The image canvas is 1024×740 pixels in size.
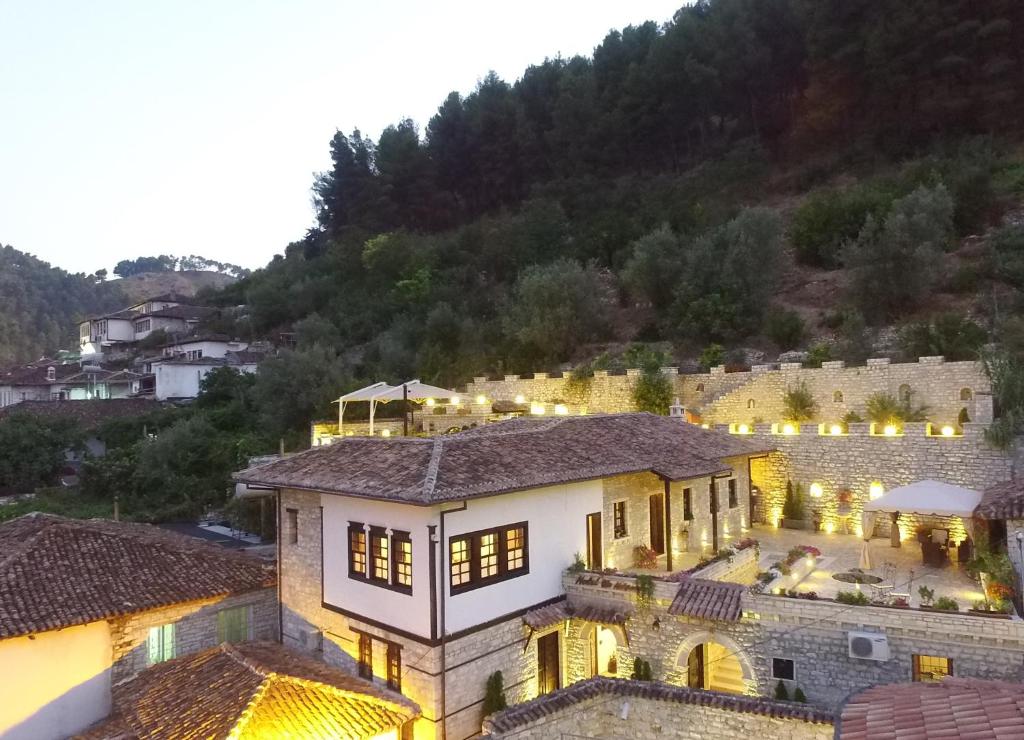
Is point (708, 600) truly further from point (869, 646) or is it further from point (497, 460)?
point (497, 460)

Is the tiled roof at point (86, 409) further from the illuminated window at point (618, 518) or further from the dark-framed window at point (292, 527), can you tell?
the illuminated window at point (618, 518)

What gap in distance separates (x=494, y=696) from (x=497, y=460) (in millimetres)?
3996

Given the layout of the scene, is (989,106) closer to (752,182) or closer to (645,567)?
(752,182)

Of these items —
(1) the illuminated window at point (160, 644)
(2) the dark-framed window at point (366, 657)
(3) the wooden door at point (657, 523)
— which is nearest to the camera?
(2) the dark-framed window at point (366, 657)

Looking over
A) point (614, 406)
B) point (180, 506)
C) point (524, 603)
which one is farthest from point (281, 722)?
point (180, 506)

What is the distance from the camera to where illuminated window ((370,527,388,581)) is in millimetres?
Answer: 11289

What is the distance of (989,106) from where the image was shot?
3177 centimetres

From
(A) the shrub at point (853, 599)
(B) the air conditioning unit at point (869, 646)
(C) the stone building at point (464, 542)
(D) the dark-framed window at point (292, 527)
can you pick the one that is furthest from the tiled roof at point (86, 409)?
(B) the air conditioning unit at point (869, 646)

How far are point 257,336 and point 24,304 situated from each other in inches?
2012

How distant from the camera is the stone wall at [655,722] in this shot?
9422 millimetres

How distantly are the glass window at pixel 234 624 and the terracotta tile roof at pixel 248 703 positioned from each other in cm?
162

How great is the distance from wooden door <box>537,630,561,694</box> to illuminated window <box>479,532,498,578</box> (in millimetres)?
1952

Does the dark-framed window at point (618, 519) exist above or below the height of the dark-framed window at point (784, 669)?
above

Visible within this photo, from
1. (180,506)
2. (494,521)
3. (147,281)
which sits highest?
(147,281)
